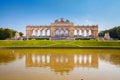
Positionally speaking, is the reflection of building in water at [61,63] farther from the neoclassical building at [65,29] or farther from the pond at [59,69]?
the neoclassical building at [65,29]

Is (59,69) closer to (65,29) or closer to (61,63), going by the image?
(61,63)

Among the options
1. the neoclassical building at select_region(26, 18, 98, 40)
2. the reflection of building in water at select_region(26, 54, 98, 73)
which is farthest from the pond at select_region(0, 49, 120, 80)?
the neoclassical building at select_region(26, 18, 98, 40)

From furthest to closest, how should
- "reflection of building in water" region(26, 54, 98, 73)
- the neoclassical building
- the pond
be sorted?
the neoclassical building < "reflection of building in water" region(26, 54, 98, 73) < the pond

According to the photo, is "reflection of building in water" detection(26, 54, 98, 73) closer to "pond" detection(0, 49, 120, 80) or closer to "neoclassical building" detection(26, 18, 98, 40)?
"pond" detection(0, 49, 120, 80)

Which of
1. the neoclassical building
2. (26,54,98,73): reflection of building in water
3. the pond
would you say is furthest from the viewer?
the neoclassical building

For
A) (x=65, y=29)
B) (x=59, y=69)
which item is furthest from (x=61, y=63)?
(x=65, y=29)

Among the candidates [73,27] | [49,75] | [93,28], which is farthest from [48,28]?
[49,75]

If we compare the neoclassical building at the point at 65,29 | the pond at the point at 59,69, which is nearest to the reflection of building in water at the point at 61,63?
the pond at the point at 59,69

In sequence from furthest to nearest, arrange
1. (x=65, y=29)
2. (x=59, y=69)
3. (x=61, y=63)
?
1. (x=65, y=29)
2. (x=61, y=63)
3. (x=59, y=69)

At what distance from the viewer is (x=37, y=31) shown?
76.2m

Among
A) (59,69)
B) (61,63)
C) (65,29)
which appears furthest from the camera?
(65,29)

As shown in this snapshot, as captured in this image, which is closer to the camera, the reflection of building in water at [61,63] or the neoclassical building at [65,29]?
the reflection of building in water at [61,63]

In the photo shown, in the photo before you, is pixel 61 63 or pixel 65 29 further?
pixel 65 29

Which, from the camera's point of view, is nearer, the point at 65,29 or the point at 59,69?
the point at 59,69
